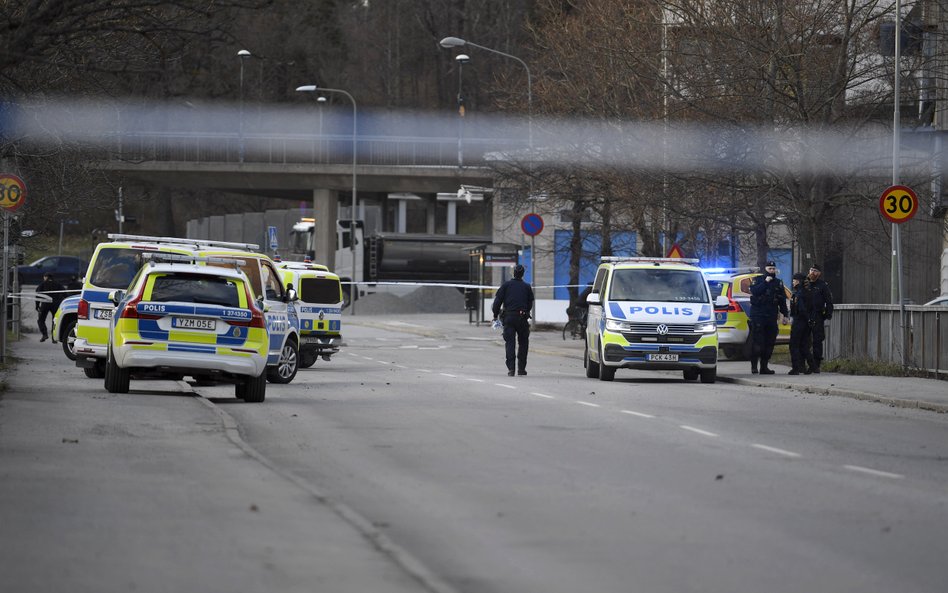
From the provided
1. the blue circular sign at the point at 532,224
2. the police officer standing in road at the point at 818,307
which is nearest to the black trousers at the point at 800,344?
the police officer standing in road at the point at 818,307

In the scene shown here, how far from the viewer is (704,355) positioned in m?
25.7

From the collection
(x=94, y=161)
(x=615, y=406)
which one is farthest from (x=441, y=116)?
(x=615, y=406)

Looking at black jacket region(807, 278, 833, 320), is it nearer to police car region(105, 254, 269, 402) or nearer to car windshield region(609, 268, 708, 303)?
car windshield region(609, 268, 708, 303)

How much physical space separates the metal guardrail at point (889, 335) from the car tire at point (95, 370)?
12.7 meters

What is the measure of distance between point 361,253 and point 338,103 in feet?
72.1

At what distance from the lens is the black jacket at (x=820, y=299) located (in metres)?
27.9

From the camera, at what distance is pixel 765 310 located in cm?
2764

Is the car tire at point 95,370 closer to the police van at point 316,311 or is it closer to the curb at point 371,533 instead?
the police van at point 316,311

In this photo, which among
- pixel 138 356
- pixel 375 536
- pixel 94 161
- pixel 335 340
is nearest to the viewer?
pixel 375 536

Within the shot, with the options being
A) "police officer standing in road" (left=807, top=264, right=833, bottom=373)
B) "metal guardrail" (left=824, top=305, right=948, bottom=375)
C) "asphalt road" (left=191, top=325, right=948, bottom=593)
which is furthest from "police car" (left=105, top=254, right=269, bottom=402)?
"metal guardrail" (left=824, top=305, right=948, bottom=375)

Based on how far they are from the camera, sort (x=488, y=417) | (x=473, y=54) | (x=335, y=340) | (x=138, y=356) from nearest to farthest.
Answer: (x=488, y=417), (x=138, y=356), (x=335, y=340), (x=473, y=54)

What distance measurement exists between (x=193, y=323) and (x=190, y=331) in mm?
103

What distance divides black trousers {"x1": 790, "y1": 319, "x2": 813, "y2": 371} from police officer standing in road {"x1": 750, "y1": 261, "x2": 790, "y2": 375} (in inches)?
11.5

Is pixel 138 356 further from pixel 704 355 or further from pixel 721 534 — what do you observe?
pixel 721 534
